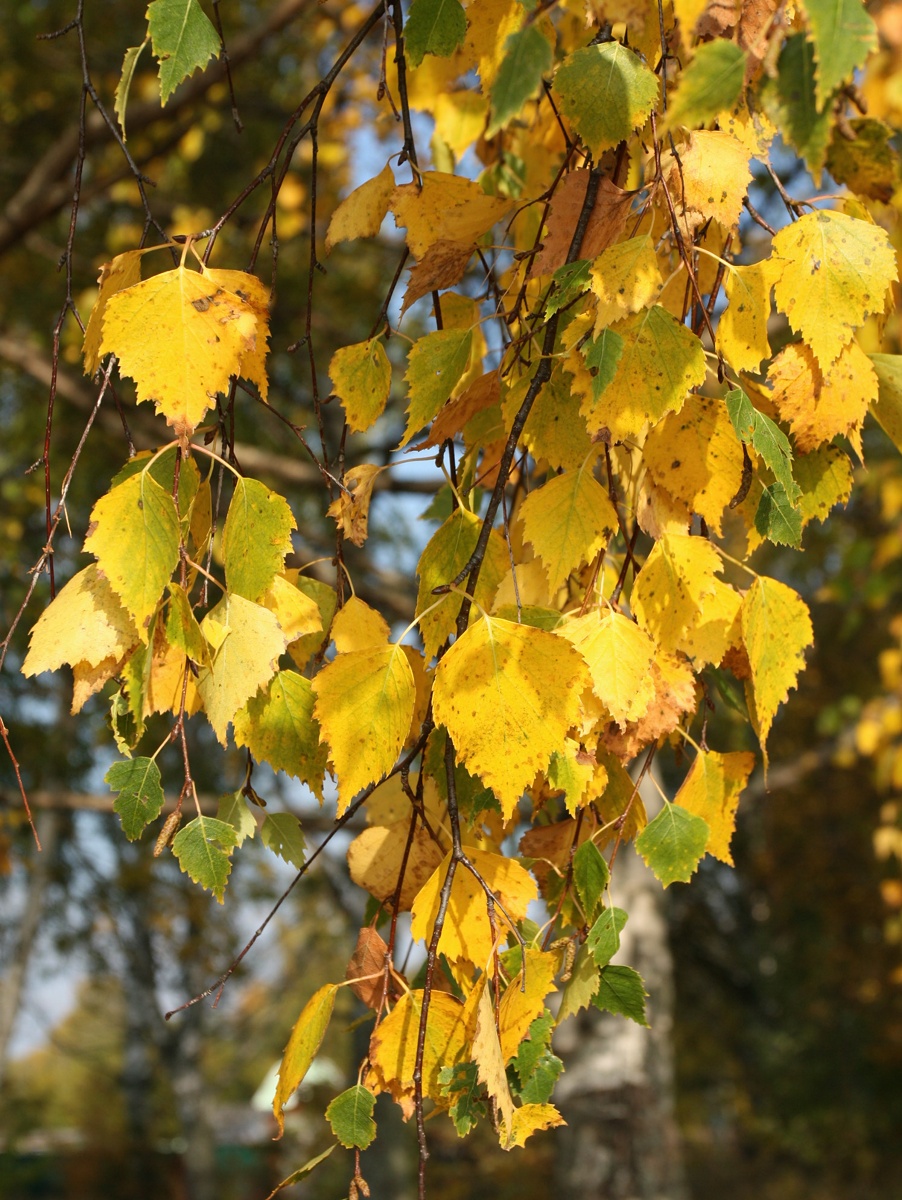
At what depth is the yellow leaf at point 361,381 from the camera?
87 cm

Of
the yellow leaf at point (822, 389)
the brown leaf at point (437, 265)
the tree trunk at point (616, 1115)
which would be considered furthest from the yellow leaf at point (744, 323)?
the tree trunk at point (616, 1115)

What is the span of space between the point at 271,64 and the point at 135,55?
4117 mm

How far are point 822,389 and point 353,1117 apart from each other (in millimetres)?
534

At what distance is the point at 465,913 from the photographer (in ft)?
2.31

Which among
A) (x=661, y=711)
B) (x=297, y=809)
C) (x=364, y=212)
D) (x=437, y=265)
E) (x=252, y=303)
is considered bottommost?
A: (x=661, y=711)

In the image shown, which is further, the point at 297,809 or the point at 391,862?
the point at 297,809

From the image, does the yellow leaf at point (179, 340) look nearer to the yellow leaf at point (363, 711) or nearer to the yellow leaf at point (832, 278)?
the yellow leaf at point (363, 711)

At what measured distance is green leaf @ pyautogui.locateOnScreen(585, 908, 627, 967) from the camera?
2.25 feet

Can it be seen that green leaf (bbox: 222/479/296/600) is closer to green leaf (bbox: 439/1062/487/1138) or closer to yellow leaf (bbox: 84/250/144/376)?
yellow leaf (bbox: 84/250/144/376)

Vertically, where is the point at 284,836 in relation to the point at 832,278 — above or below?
below

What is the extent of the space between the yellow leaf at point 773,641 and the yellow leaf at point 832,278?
0.51 feet

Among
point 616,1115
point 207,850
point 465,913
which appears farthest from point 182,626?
point 616,1115

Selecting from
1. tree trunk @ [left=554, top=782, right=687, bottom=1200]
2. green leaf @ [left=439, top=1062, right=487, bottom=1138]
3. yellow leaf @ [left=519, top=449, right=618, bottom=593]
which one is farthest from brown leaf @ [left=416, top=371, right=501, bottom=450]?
tree trunk @ [left=554, top=782, right=687, bottom=1200]

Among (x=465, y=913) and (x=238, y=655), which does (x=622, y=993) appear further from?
(x=238, y=655)
